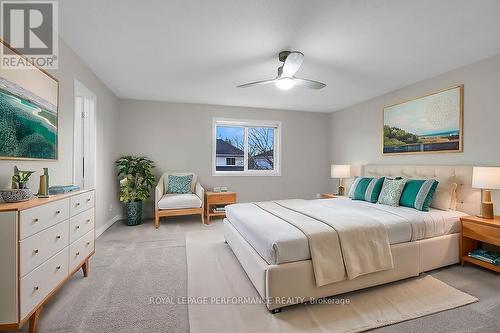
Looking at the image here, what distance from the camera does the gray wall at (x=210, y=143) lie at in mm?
4598

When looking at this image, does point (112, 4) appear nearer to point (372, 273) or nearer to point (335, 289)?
point (335, 289)

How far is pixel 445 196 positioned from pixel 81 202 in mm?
4028

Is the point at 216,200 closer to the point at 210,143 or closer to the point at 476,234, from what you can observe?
the point at 210,143

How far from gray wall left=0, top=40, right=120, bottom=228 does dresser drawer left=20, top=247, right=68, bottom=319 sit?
2.25 ft

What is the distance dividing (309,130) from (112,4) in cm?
463

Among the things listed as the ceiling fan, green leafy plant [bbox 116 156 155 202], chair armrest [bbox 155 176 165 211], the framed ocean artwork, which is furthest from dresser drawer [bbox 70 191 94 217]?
the ceiling fan

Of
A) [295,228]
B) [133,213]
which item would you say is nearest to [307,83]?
[295,228]

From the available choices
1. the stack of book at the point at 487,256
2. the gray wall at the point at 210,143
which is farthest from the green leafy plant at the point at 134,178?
the stack of book at the point at 487,256

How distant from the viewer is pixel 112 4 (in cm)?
179

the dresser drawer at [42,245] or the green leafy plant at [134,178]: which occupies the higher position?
the green leafy plant at [134,178]

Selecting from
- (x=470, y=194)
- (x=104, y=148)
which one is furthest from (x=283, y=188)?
(x=104, y=148)

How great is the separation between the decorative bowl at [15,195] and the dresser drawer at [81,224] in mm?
386

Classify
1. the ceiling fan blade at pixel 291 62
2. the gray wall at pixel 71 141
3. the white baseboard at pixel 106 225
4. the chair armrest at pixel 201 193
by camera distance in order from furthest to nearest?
the chair armrest at pixel 201 193 → the white baseboard at pixel 106 225 → the ceiling fan blade at pixel 291 62 → the gray wall at pixel 71 141

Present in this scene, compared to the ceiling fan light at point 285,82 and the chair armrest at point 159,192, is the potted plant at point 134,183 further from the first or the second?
the ceiling fan light at point 285,82
